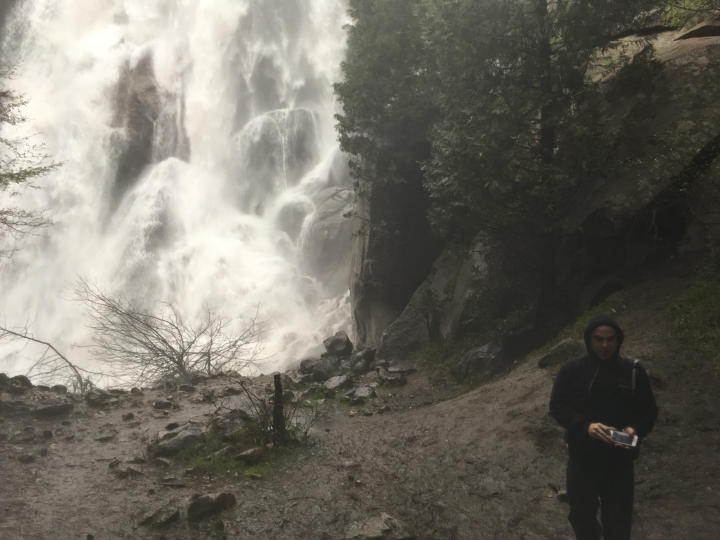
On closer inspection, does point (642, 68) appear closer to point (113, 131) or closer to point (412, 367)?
point (412, 367)

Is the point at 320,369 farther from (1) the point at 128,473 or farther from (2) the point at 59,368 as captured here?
(1) the point at 128,473

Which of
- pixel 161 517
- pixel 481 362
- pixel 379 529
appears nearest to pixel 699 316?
pixel 481 362

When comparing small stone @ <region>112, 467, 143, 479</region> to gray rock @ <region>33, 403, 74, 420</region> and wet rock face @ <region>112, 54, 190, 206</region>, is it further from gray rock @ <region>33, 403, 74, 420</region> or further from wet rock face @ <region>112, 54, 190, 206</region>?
wet rock face @ <region>112, 54, 190, 206</region>

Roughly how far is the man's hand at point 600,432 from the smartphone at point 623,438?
31mm

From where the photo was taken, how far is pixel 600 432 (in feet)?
9.93

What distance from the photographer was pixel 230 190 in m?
33.0

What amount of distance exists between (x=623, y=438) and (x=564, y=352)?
16.2 feet

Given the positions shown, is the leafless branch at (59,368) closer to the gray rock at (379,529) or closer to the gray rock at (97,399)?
the gray rock at (97,399)

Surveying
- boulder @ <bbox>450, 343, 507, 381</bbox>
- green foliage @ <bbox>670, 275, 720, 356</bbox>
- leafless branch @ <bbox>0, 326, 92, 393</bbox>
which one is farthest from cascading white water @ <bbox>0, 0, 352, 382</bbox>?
green foliage @ <bbox>670, 275, 720, 356</bbox>

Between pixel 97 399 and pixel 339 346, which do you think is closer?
pixel 97 399

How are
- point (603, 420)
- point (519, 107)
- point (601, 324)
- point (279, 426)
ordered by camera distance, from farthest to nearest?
point (519, 107) < point (279, 426) < point (603, 420) < point (601, 324)

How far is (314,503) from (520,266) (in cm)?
608

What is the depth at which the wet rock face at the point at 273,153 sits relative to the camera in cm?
3219

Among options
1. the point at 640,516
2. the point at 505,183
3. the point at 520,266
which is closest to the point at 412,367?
the point at 520,266
